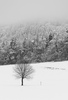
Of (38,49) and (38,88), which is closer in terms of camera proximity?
(38,88)

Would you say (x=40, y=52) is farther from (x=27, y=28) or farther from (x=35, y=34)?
(x=27, y=28)

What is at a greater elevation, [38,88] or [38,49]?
[38,49]

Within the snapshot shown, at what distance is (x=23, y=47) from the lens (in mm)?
84562

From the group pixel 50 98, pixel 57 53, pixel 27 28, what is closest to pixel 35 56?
pixel 57 53

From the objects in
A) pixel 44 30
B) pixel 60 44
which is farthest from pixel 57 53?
pixel 44 30

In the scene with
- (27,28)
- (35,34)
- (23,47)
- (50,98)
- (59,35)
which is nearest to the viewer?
(50,98)

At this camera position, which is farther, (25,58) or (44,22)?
(44,22)

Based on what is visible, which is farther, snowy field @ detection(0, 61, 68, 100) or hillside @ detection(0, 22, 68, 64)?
hillside @ detection(0, 22, 68, 64)

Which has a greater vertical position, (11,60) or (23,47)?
(23,47)

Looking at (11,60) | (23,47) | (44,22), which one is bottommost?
(11,60)

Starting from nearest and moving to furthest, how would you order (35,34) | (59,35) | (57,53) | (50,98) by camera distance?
(50,98), (57,53), (59,35), (35,34)

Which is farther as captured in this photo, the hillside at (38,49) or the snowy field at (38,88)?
the hillside at (38,49)

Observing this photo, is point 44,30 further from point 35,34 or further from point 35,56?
point 35,56

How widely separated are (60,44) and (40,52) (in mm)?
9813
